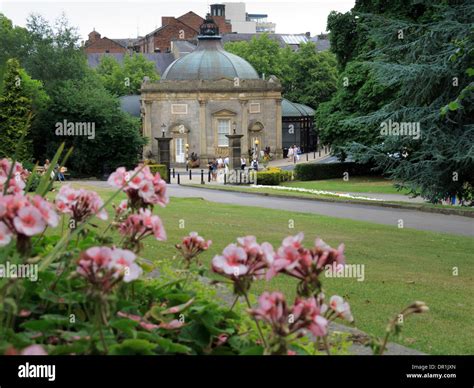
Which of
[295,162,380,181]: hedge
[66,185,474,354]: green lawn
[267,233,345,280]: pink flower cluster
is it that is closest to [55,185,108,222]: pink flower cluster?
[267,233,345,280]: pink flower cluster

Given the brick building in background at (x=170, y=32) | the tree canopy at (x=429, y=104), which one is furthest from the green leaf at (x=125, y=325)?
the brick building in background at (x=170, y=32)

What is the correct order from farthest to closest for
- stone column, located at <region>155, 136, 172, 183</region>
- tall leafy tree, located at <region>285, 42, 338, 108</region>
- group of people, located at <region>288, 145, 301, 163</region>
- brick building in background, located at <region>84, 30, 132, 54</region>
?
brick building in background, located at <region>84, 30, 132, 54</region>, tall leafy tree, located at <region>285, 42, 338, 108</region>, group of people, located at <region>288, 145, 301, 163</region>, stone column, located at <region>155, 136, 172, 183</region>

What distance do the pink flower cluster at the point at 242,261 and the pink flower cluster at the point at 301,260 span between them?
0.22ft

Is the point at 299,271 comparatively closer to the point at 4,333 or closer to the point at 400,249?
the point at 4,333

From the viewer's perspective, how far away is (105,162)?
182 ft

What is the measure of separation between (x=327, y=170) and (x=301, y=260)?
163 ft

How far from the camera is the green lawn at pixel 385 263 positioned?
8.83 metres

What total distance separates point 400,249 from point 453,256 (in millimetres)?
935

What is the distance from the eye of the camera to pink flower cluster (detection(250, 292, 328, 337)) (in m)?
3.12

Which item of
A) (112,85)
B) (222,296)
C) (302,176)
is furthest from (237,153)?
(222,296)

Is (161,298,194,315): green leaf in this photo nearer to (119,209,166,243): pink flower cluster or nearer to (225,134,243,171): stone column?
(119,209,166,243): pink flower cluster

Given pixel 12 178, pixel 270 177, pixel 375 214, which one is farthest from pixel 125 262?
pixel 270 177

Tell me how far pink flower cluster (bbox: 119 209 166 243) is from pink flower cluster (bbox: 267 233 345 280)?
844mm
